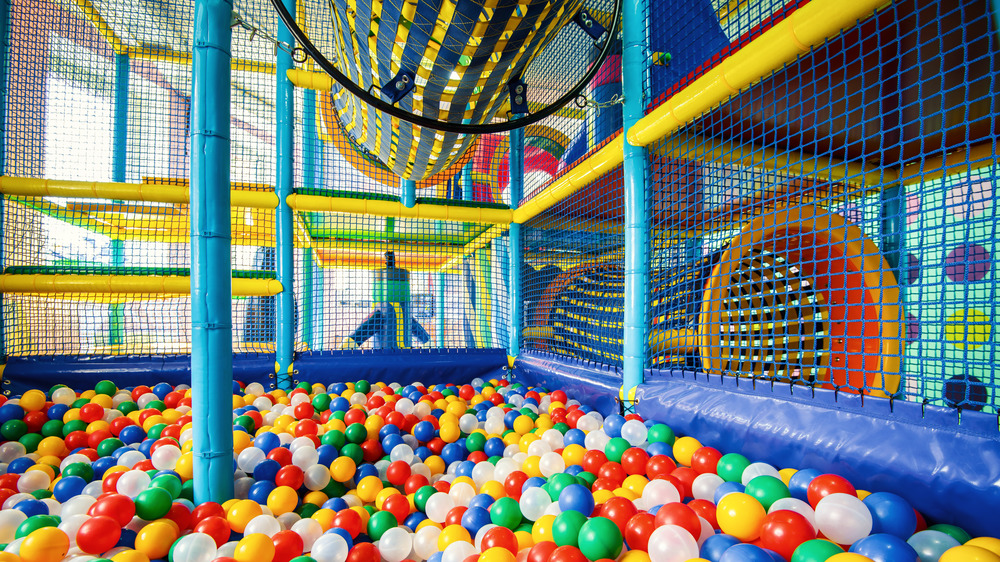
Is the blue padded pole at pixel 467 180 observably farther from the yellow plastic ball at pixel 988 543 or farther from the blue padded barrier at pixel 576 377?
the yellow plastic ball at pixel 988 543

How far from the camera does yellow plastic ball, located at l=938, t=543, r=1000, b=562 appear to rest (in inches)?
31.5

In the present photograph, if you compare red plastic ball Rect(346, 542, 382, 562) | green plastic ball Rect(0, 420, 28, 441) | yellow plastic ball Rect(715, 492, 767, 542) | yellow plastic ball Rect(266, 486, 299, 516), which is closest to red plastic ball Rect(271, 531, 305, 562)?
red plastic ball Rect(346, 542, 382, 562)

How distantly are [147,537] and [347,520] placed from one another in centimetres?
47

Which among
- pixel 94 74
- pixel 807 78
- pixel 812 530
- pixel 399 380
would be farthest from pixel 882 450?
pixel 94 74

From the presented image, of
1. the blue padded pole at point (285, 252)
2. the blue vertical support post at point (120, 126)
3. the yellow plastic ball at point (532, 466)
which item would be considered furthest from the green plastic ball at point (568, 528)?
the blue vertical support post at point (120, 126)

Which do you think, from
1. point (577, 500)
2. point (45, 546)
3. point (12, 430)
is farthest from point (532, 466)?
point (12, 430)

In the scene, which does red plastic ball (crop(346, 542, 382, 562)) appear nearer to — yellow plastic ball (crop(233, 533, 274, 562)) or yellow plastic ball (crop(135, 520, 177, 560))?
yellow plastic ball (crop(233, 533, 274, 562))

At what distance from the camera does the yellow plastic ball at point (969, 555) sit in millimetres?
801

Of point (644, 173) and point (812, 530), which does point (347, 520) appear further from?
point (644, 173)

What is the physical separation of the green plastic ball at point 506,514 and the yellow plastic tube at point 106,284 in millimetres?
1943

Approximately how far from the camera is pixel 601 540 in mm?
1037

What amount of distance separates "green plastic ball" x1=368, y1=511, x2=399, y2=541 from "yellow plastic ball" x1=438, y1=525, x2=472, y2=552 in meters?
0.18

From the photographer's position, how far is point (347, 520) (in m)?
1.31

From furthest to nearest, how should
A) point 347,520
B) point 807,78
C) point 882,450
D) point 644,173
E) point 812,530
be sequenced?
point 644,173 → point 807,78 → point 347,520 → point 882,450 → point 812,530
